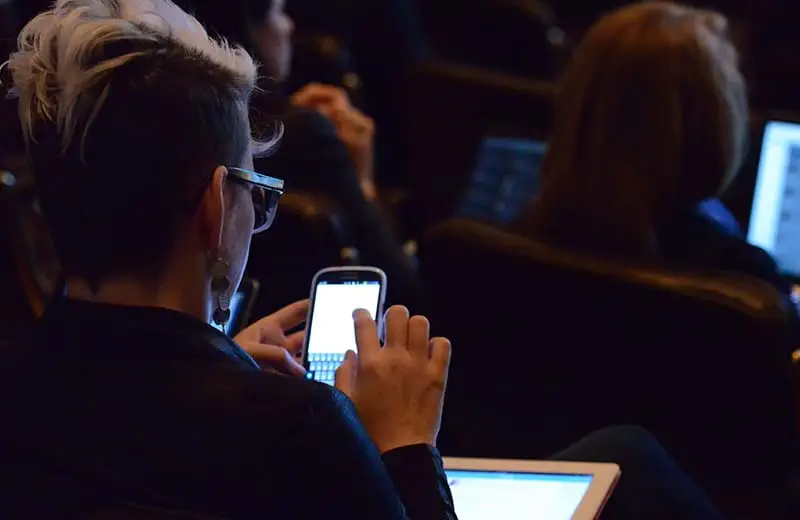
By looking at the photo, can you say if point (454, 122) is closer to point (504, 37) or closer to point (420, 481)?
point (504, 37)

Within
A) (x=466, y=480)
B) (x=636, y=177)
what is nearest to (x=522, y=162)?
(x=636, y=177)

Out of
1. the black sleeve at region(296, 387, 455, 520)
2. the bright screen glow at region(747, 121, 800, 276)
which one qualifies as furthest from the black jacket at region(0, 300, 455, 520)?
the bright screen glow at region(747, 121, 800, 276)

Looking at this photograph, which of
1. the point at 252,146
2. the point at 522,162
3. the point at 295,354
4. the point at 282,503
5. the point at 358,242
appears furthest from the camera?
the point at 522,162

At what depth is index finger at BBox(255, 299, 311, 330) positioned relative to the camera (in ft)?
4.26

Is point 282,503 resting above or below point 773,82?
below

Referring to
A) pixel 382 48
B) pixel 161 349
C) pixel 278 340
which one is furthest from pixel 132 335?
pixel 382 48

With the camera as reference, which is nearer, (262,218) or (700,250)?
(262,218)

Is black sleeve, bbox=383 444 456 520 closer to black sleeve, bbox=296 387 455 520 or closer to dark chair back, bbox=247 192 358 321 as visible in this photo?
black sleeve, bbox=296 387 455 520

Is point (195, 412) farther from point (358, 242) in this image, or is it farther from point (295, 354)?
point (358, 242)

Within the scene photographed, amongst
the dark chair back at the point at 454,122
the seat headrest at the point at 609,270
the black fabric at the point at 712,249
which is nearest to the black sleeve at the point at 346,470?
the seat headrest at the point at 609,270

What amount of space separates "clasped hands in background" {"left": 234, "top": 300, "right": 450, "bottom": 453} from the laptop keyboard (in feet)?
0.54

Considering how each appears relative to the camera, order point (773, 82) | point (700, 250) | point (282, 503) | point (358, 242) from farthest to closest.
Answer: point (773, 82)
point (358, 242)
point (700, 250)
point (282, 503)

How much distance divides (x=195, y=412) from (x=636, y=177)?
1050 millimetres

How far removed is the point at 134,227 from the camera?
974 mm
